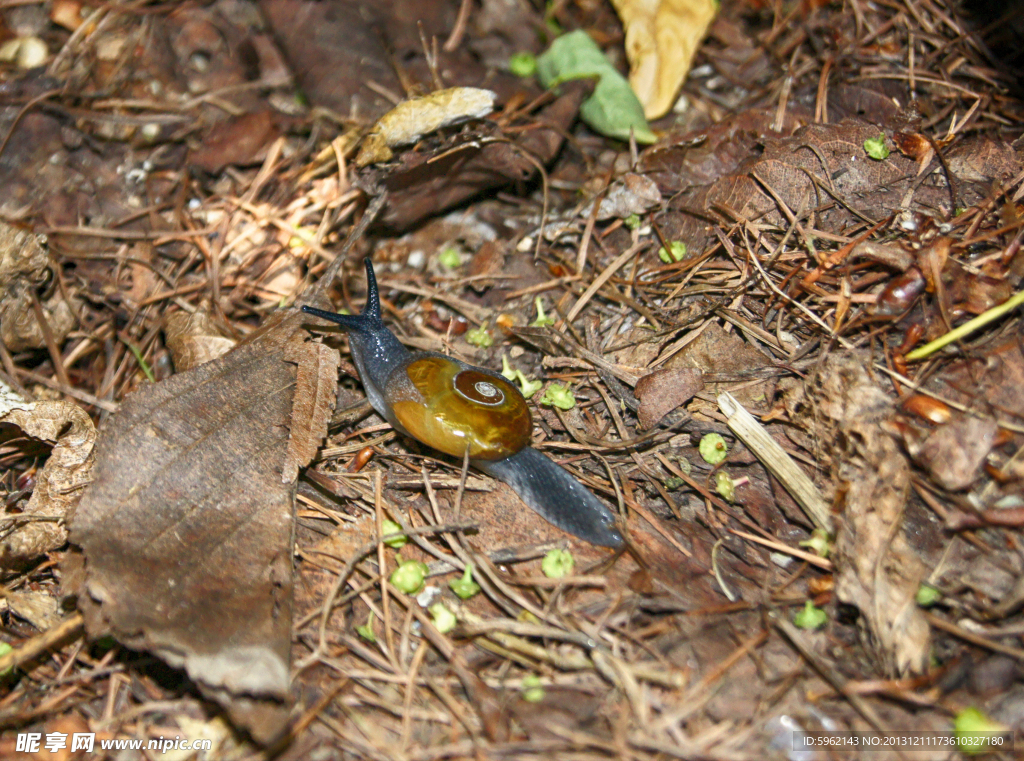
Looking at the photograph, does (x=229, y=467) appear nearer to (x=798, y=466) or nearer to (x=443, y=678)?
(x=443, y=678)

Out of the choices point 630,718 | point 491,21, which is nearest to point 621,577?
point 630,718

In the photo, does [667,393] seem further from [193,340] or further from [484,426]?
[193,340]

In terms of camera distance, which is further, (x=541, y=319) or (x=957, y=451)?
(x=541, y=319)

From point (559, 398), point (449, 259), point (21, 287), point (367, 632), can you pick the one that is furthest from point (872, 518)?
point (21, 287)

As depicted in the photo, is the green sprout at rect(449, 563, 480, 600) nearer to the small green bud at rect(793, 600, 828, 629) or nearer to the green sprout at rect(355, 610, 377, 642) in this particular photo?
the green sprout at rect(355, 610, 377, 642)

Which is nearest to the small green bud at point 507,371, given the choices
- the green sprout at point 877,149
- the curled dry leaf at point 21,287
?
the green sprout at point 877,149

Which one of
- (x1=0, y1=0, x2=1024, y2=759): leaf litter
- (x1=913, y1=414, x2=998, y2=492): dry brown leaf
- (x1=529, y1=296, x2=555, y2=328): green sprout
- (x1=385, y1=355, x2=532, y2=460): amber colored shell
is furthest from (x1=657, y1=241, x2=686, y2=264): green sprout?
(x1=913, y1=414, x2=998, y2=492): dry brown leaf
